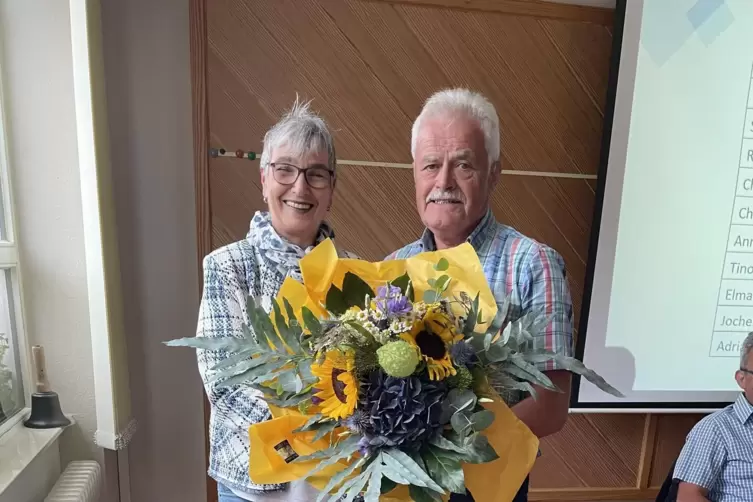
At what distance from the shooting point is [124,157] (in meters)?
1.63

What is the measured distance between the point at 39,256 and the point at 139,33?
836 mm

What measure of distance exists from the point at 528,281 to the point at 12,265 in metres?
1.41

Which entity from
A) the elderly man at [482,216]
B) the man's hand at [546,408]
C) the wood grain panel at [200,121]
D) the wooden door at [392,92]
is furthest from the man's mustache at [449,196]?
the wood grain panel at [200,121]

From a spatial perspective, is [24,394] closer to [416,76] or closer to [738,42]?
[416,76]

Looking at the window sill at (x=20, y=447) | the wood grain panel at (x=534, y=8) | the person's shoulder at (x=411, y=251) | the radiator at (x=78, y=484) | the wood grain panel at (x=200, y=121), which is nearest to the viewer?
the person's shoulder at (x=411, y=251)

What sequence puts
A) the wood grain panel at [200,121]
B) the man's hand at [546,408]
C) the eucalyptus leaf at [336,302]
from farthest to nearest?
the wood grain panel at [200,121], the man's hand at [546,408], the eucalyptus leaf at [336,302]

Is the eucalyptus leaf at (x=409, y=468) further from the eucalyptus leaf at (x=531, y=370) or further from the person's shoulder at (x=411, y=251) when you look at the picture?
the person's shoulder at (x=411, y=251)

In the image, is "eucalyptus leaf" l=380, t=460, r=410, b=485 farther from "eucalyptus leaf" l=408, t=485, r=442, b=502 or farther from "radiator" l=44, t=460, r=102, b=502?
"radiator" l=44, t=460, r=102, b=502

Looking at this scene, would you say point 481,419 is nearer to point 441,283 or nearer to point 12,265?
point 441,283

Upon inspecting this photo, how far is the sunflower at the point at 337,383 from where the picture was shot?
0.51m

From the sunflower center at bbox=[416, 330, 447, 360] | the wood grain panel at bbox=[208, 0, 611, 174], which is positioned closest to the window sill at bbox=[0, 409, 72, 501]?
the wood grain panel at bbox=[208, 0, 611, 174]

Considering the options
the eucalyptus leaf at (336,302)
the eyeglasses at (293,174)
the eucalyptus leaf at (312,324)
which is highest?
the eyeglasses at (293,174)

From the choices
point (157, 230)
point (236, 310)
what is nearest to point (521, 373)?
point (236, 310)

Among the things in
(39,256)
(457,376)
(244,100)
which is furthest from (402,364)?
(244,100)
